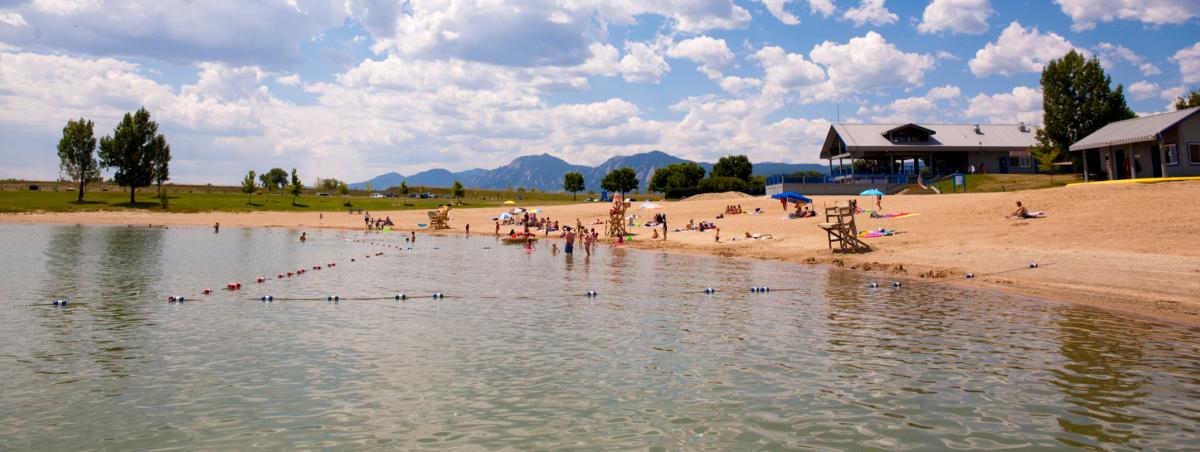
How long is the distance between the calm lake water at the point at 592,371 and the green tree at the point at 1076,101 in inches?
2349

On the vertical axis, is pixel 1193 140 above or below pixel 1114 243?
above

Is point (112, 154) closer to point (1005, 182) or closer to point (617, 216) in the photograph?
point (617, 216)

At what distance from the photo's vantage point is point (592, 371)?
12383 millimetres

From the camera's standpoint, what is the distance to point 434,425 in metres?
9.30

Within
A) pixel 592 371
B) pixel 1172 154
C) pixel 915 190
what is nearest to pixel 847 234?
pixel 592 371

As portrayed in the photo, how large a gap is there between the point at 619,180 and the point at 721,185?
2256 inches

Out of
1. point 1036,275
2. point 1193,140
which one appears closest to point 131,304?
point 1036,275

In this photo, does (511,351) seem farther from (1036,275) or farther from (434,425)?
(1036,275)

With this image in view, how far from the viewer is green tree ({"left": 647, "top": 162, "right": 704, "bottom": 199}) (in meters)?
101

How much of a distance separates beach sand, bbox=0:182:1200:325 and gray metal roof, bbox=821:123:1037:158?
19.9 meters

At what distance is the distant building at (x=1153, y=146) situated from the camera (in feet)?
156

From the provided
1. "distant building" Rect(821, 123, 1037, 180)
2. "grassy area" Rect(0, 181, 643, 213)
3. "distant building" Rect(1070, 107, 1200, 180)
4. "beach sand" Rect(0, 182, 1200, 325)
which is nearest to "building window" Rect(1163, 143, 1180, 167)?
"distant building" Rect(1070, 107, 1200, 180)

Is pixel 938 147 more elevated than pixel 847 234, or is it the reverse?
pixel 938 147

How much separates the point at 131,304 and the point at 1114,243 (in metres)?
33.3
